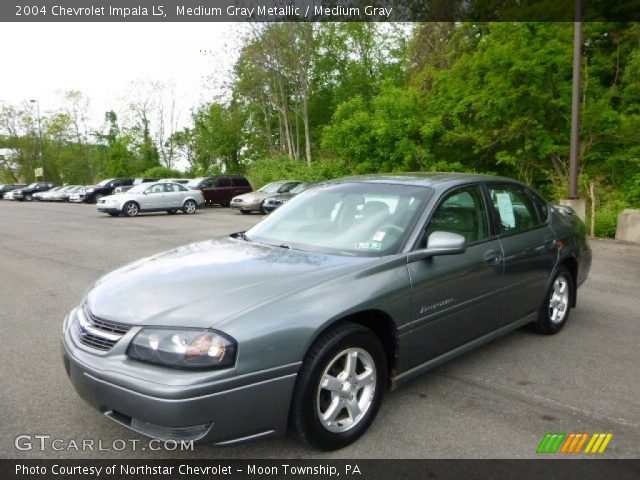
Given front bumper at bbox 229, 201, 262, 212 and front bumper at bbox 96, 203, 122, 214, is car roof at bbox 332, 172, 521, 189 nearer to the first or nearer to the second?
front bumper at bbox 229, 201, 262, 212

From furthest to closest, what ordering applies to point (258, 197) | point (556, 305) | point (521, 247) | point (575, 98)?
point (258, 197), point (575, 98), point (556, 305), point (521, 247)

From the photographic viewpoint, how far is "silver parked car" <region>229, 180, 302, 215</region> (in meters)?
22.6

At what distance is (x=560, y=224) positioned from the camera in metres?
5.22

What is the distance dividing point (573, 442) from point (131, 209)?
2168 centimetres

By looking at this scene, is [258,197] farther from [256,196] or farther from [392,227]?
[392,227]

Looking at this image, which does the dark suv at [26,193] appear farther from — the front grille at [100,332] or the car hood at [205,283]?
the front grille at [100,332]

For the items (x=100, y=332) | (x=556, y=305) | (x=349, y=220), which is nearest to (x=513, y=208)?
(x=556, y=305)

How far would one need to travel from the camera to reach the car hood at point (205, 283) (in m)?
2.78

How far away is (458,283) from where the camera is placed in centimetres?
371

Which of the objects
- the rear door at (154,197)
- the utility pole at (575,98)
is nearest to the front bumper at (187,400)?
the utility pole at (575,98)

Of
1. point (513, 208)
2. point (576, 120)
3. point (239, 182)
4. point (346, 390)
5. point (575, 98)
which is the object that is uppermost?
point (575, 98)

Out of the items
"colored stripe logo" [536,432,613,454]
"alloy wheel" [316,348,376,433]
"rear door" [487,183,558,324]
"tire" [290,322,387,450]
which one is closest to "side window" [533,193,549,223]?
"rear door" [487,183,558,324]

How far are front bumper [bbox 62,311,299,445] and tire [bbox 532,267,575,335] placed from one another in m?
3.04

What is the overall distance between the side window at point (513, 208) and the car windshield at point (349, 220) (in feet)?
2.73
